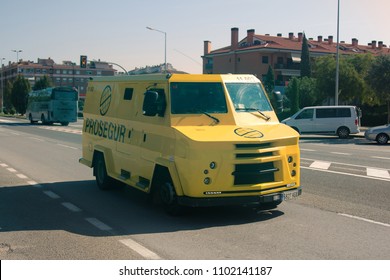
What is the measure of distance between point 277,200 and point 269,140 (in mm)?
935

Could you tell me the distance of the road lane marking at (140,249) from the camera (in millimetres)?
5997

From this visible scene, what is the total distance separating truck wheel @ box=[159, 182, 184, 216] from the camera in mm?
8031

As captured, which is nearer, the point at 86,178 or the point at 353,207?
the point at 353,207

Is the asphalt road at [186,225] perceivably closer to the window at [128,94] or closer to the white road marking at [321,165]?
the window at [128,94]

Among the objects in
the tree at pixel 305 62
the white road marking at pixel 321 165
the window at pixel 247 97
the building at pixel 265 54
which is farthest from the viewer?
the building at pixel 265 54

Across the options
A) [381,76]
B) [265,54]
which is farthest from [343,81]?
[265,54]

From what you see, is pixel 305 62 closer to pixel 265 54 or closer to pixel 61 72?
pixel 265 54

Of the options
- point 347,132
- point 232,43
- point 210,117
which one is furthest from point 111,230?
point 232,43

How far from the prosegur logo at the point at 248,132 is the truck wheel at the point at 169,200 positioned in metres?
1.32

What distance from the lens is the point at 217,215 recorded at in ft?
27.7

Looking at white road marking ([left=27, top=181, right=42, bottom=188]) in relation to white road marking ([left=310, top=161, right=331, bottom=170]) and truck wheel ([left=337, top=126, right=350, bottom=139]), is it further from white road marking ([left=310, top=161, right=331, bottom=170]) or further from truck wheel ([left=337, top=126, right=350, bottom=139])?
truck wheel ([left=337, top=126, right=350, bottom=139])

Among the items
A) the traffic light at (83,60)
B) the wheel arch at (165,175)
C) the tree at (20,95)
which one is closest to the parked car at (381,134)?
the wheel arch at (165,175)

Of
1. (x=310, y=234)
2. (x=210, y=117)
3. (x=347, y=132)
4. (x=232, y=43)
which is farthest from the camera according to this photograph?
(x=232, y=43)
